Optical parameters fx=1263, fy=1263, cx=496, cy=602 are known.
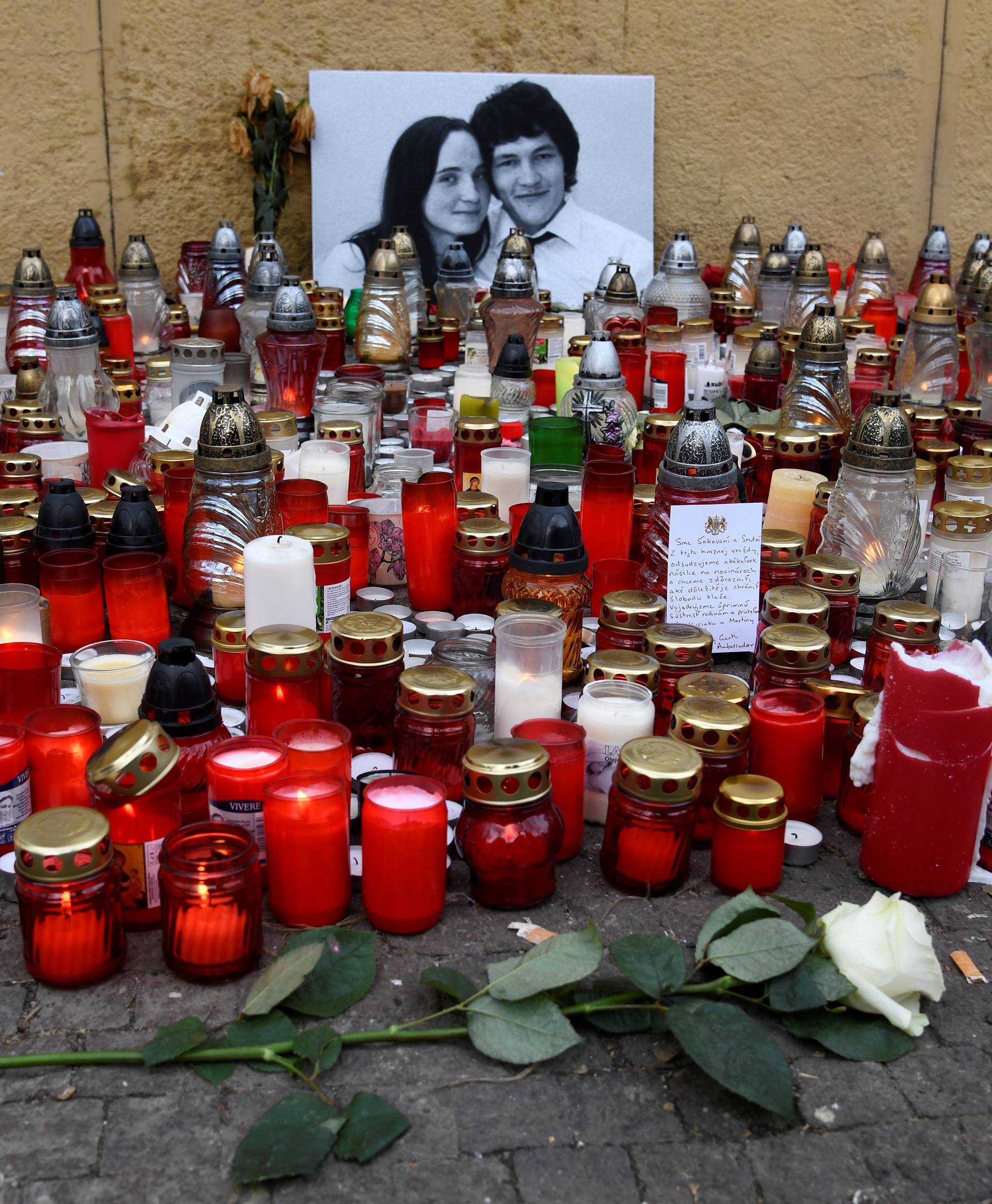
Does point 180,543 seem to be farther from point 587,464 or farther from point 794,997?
point 794,997

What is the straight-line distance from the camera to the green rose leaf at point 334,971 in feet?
4.82

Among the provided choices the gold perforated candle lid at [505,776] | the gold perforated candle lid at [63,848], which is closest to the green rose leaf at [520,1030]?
the gold perforated candle lid at [505,776]

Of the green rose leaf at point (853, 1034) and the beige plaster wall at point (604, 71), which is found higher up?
the beige plaster wall at point (604, 71)

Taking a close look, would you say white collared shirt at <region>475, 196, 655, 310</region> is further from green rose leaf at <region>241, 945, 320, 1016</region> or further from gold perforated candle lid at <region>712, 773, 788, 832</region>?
green rose leaf at <region>241, 945, 320, 1016</region>

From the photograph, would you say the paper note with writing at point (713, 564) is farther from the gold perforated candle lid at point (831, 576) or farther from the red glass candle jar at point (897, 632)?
the red glass candle jar at point (897, 632)

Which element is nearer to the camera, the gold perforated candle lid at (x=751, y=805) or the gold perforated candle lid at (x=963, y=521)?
the gold perforated candle lid at (x=751, y=805)

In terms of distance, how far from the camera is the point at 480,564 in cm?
237

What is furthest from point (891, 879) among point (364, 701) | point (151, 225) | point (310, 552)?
point (151, 225)

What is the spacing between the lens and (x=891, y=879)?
1730mm

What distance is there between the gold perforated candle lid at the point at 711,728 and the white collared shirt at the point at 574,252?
3552 millimetres

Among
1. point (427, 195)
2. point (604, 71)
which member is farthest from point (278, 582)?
point (604, 71)

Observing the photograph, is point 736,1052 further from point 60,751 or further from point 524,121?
point 524,121

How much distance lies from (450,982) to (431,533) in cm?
115

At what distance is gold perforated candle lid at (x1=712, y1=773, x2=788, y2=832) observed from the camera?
1667 mm
